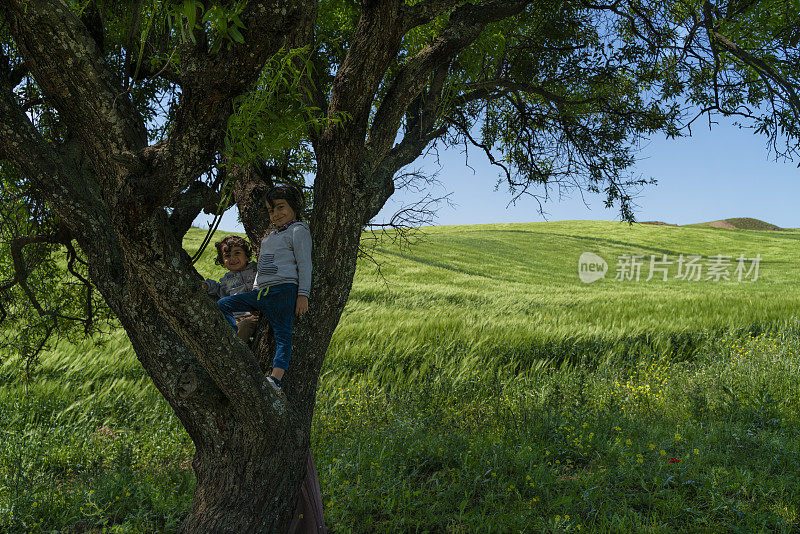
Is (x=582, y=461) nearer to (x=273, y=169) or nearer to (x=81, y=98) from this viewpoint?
(x=273, y=169)

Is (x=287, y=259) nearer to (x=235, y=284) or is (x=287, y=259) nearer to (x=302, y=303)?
(x=302, y=303)

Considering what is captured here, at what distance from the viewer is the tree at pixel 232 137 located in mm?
2453

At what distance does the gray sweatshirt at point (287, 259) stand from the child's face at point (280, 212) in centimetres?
10

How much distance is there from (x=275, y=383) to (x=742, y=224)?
75345 millimetres

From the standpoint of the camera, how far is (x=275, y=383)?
12.8 feet

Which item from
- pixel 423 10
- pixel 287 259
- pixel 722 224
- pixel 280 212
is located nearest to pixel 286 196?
pixel 280 212

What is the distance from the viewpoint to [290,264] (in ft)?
13.3

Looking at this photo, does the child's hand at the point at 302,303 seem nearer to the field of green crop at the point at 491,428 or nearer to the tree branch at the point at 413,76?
the tree branch at the point at 413,76

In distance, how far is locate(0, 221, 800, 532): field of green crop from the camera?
4.46m

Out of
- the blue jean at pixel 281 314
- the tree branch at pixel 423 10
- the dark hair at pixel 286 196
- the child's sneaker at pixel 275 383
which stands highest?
the tree branch at pixel 423 10

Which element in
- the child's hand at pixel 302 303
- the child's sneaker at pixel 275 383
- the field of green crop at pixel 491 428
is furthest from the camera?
the field of green crop at pixel 491 428

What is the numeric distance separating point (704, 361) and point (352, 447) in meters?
7.88

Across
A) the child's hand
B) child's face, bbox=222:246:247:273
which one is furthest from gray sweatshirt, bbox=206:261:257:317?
the child's hand

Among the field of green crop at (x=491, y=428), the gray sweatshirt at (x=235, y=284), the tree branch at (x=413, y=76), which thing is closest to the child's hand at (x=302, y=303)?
the gray sweatshirt at (x=235, y=284)
